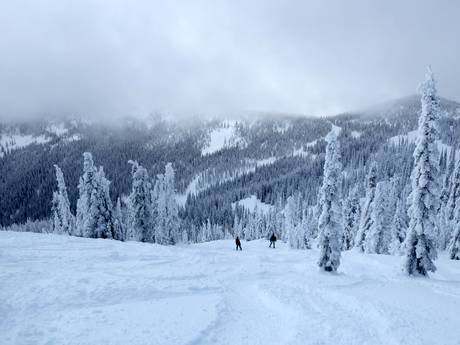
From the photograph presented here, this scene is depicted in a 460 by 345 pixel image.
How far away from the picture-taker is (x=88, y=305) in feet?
43.4

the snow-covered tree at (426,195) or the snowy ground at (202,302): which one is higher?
the snow-covered tree at (426,195)

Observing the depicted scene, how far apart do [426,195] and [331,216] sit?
711cm

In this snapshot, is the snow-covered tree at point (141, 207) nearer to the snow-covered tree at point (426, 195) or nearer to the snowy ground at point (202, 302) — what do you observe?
the snowy ground at point (202, 302)

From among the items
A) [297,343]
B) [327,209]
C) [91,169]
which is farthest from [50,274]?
[91,169]

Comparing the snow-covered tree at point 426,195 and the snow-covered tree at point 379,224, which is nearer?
the snow-covered tree at point 426,195

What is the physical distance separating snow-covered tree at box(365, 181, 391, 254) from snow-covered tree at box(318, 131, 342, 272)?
91.0 feet

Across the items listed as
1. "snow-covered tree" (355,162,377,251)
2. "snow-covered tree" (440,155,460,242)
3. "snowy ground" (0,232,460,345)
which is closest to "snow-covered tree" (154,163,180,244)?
"snowy ground" (0,232,460,345)

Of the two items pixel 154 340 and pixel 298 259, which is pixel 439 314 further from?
pixel 298 259

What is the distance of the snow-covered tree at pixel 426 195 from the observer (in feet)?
78.0

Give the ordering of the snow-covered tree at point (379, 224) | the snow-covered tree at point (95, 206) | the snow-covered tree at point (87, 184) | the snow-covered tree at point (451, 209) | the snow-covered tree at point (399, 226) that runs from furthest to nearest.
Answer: the snow-covered tree at point (399, 226) → the snow-covered tree at point (451, 209) → the snow-covered tree at point (379, 224) → the snow-covered tree at point (87, 184) → the snow-covered tree at point (95, 206)

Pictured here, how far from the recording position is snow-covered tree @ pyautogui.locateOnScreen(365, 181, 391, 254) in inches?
1898

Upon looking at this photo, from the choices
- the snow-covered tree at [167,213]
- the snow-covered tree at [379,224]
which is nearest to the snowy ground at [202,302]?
the snow-covered tree at [379,224]

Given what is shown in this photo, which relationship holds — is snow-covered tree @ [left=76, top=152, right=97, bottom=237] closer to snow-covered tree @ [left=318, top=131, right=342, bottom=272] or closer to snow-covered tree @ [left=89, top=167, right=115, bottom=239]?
snow-covered tree @ [left=89, top=167, right=115, bottom=239]

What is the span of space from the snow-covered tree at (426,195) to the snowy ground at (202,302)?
178 centimetres
